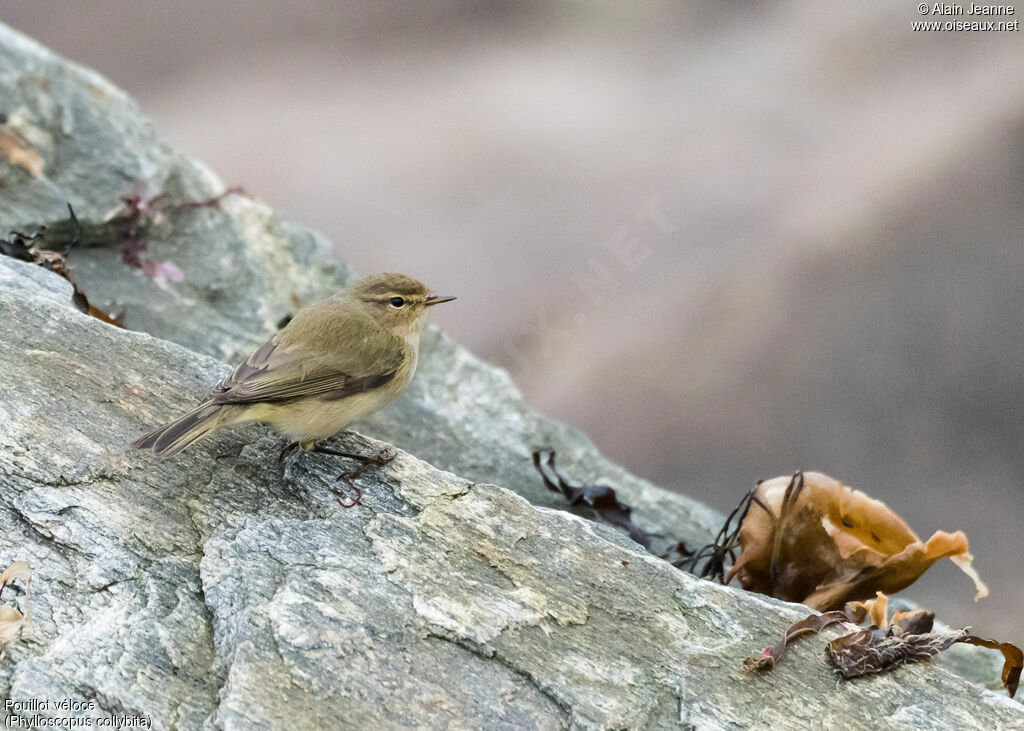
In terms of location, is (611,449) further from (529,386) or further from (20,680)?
(20,680)

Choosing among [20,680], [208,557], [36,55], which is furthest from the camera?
[36,55]

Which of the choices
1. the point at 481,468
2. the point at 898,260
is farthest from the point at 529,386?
the point at 481,468

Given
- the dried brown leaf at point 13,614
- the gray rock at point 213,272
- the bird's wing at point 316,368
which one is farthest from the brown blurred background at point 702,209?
the dried brown leaf at point 13,614

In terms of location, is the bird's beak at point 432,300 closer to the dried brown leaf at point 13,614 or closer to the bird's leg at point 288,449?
the bird's leg at point 288,449

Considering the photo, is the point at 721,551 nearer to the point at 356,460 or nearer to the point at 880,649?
the point at 880,649

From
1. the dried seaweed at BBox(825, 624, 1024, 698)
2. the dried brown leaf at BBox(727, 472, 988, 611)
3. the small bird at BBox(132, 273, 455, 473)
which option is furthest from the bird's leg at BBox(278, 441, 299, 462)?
the dried seaweed at BBox(825, 624, 1024, 698)

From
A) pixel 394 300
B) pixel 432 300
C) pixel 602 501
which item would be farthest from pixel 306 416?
pixel 602 501
